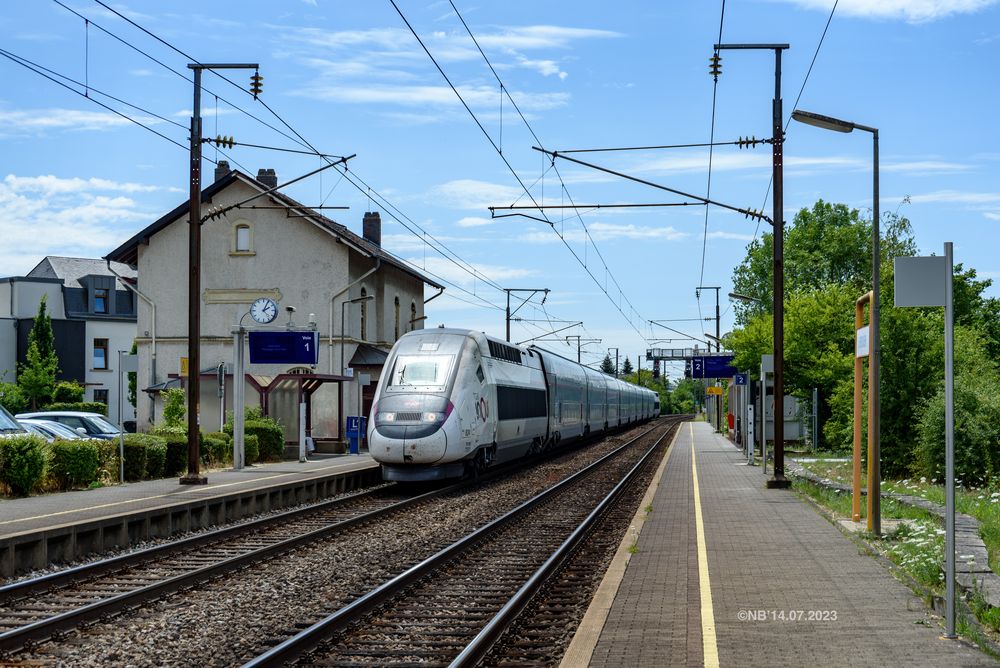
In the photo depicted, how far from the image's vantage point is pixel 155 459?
24.7 m

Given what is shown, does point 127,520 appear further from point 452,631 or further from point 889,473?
point 889,473

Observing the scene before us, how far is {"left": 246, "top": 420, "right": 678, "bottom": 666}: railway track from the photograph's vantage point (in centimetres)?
888

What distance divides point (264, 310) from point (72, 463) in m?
11.5

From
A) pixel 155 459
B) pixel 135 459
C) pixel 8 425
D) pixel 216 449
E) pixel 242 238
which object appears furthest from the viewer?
pixel 242 238

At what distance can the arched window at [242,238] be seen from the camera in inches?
1748

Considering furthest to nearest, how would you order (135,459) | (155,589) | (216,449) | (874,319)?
(216,449) < (135,459) < (874,319) < (155,589)

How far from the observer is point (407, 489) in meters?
24.9

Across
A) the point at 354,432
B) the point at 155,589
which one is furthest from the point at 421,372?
the point at 354,432

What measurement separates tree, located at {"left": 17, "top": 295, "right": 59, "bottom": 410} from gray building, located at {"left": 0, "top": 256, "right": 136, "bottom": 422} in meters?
4.10

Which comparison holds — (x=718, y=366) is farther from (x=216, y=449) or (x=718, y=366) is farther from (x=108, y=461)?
(x=108, y=461)

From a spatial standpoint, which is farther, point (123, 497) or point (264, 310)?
point (264, 310)

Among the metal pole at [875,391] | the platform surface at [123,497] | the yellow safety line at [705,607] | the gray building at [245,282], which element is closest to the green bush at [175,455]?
the platform surface at [123,497]

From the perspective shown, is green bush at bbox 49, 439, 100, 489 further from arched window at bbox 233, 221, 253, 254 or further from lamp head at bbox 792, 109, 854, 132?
arched window at bbox 233, 221, 253, 254

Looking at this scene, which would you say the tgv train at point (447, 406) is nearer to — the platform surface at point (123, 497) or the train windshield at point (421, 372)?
the train windshield at point (421, 372)
